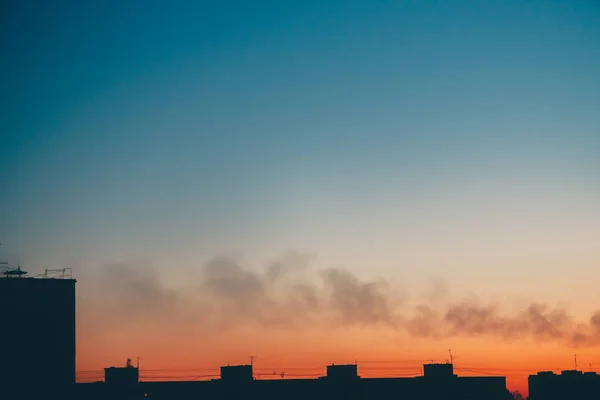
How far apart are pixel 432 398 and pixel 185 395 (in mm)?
34659

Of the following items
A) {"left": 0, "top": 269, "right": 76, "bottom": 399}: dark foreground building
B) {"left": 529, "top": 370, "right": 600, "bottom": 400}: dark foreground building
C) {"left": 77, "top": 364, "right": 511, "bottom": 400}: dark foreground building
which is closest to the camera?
{"left": 0, "top": 269, "right": 76, "bottom": 399}: dark foreground building

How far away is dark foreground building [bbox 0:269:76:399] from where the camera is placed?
79.3 m

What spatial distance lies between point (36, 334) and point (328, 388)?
122 feet

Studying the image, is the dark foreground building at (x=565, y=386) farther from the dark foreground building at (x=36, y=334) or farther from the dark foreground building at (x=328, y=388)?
the dark foreground building at (x=36, y=334)

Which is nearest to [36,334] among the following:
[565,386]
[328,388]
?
[328,388]

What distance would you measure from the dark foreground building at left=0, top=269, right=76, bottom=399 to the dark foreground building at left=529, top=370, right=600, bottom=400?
6904cm

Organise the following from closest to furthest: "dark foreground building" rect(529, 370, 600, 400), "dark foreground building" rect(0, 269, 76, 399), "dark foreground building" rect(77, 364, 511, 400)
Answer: "dark foreground building" rect(0, 269, 76, 399) < "dark foreground building" rect(77, 364, 511, 400) < "dark foreground building" rect(529, 370, 600, 400)

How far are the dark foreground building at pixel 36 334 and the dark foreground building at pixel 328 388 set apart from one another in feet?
13.7

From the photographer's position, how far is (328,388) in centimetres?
9231

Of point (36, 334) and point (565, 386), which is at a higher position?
point (36, 334)

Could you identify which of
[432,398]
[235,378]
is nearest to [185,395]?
[235,378]

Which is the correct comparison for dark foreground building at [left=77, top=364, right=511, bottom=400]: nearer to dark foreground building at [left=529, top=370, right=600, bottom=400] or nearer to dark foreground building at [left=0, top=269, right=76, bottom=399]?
dark foreground building at [left=0, top=269, right=76, bottom=399]

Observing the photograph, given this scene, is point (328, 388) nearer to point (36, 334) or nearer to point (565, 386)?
point (36, 334)

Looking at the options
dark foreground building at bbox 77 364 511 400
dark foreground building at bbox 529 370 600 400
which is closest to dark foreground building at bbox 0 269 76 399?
dark foreground building at bbox 77 364 511 400
